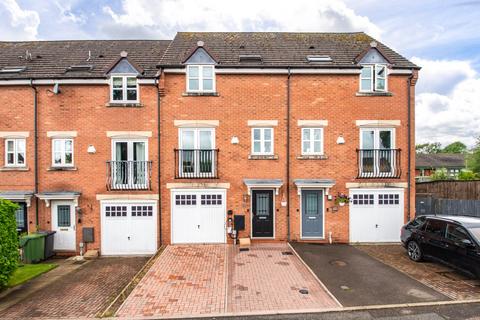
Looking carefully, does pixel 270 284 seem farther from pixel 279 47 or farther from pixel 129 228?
pixel 279 47

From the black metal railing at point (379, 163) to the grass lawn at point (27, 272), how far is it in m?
13.2

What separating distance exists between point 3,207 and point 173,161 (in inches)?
238

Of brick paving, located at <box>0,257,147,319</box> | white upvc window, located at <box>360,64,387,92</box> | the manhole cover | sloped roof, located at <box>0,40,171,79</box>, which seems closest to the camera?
brick paving, located at <box>0,257,147,319</box>

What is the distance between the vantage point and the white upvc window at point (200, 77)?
12.5 metres

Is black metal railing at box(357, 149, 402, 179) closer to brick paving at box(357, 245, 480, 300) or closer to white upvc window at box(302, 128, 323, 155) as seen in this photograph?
white upvc window at box(302, 128, 323, 155)

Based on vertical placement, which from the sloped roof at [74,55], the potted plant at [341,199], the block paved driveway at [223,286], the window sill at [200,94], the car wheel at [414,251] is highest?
the sloped roof at [74,55]

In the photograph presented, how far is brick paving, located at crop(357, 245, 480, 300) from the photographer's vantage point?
742cm

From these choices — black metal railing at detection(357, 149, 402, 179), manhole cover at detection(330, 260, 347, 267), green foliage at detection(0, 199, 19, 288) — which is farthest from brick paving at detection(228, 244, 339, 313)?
green foliage at detection(0, 199, 19, 288)

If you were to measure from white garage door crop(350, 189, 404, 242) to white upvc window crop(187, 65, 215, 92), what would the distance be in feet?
26.6

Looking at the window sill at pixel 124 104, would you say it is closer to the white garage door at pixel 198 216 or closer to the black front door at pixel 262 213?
the white garage door at pixel 198 216

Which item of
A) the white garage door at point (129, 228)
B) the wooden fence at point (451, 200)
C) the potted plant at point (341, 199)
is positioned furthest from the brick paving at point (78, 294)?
the wooden fence at point (451, 200)

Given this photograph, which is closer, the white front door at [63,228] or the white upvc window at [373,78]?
the white front door at [63,228]

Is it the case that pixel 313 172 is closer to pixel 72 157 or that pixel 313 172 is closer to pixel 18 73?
pixel 72 157

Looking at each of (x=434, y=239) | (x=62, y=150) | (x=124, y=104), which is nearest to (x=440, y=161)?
(x=434, y=239)
